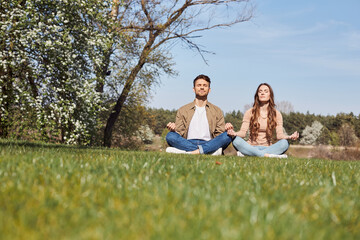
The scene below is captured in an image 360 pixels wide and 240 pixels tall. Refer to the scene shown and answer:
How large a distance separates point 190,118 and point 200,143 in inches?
30.7

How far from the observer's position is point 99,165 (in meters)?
4.18

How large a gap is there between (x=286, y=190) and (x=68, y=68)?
40.4 feet

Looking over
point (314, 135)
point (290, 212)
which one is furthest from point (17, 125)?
point (314, 135)

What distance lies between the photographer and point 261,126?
10078 millimetres

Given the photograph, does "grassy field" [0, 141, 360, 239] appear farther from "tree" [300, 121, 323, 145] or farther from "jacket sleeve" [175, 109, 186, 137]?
"tree" [300, 121, 323, 145]

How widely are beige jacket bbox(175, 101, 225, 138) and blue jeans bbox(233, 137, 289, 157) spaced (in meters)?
0.66

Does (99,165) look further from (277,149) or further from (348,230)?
(277,149)

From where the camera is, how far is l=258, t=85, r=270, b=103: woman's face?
32.7ft

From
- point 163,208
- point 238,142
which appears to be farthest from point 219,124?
point 163,208

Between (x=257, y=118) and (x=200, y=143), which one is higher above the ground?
(x=257, y=118)

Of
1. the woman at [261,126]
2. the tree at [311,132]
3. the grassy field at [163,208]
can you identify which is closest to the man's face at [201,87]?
the woman at [261,126]

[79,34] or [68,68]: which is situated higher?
[79,34]

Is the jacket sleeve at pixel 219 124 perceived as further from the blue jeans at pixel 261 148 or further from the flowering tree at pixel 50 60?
the flowering tree at pixel 50 60

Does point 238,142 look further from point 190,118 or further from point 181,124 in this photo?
point 181,124
